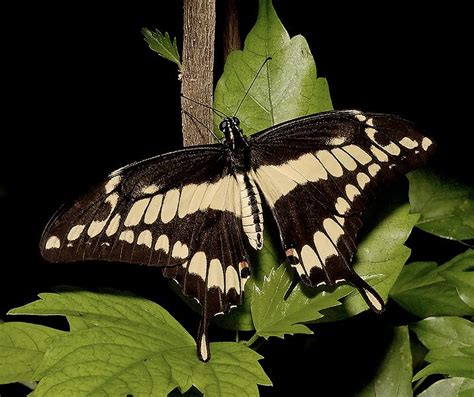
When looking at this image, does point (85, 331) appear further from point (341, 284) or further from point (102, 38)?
point (102, 38)

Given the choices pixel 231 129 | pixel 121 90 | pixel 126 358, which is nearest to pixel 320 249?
pixel 231 129

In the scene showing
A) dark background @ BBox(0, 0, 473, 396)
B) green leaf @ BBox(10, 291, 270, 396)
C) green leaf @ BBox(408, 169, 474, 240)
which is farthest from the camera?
dark background @ BBox(0, 0, 473, 396)

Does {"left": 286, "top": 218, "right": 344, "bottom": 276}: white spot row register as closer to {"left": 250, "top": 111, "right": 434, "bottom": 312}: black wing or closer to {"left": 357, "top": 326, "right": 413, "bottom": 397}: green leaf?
{"left": 250, "top": 111, "right": 434, "bottom": 312}: black wing

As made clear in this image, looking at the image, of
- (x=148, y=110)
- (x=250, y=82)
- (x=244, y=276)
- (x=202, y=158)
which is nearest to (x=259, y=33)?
(x=250, y=82)

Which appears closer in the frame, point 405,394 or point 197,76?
point 197,76

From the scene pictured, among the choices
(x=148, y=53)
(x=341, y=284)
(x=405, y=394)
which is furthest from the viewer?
(x=148, y=53)

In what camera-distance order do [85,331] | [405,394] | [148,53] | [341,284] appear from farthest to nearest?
[148,53] → [405,394] → [341,284] → [85,331]

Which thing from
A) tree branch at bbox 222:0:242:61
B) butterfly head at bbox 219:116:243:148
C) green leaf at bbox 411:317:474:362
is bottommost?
green leaf at bbox 411:317:474:362

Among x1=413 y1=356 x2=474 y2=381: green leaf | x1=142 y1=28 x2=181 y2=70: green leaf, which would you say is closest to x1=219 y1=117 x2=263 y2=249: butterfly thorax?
x1=142 y1=28 x2=181 y2=70: green leaf
